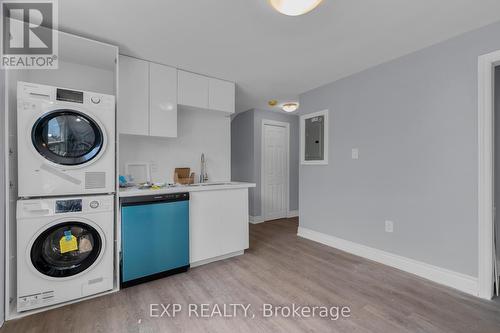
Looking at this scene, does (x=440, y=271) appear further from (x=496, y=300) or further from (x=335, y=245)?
(x=335, y=245)

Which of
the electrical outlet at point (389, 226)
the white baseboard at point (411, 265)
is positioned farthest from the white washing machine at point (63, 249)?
the electrical outlet at point (389, 226)

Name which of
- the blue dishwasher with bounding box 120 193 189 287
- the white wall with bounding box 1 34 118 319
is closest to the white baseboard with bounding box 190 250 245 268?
the blue dishwasher with bounding box 120 193 189 287

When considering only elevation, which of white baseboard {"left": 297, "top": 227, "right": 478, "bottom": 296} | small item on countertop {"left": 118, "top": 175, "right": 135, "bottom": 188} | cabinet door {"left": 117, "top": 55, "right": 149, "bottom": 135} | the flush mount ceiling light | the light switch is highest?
the flush mount ceiling light

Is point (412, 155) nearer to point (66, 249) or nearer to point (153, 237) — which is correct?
point (153, 237)

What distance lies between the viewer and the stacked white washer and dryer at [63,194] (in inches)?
68.1

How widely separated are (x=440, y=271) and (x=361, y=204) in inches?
A: 38.4

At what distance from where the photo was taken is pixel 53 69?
2299 mm

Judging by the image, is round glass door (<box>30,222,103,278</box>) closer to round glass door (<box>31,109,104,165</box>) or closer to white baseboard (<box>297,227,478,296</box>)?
round glass door (<box>31,109,104,165</box>)

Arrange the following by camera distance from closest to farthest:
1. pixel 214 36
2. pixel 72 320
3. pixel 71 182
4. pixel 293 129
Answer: pixel 72 320 → pixel 71 182 → pixel 214 36 → pixel 293 129

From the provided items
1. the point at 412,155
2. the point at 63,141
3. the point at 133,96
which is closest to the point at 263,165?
the point at 412,155

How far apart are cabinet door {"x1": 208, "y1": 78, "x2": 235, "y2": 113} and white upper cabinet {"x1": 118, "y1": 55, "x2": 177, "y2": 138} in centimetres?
48

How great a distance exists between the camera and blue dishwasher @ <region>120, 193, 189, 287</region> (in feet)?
6.96

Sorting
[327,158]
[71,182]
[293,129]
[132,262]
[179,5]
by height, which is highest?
[179,5]

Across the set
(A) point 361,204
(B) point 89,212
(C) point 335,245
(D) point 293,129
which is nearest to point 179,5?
(B) point 89,212
